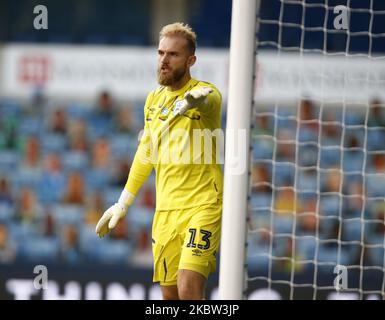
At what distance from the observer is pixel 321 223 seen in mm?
9609

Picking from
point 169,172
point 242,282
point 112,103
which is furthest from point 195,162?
point 112,103

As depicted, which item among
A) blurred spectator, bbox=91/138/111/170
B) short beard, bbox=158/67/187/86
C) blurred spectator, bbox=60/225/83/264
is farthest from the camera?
blurred spectator, bbox=91/138/111/170

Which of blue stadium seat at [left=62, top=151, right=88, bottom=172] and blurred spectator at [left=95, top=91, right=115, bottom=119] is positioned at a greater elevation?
blurred spectator at [left=95, top=91, right=115, bottom=119]

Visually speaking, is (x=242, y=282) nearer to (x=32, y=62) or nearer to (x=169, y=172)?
(x=169, y=172)

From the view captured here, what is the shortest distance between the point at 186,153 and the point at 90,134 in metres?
5.65

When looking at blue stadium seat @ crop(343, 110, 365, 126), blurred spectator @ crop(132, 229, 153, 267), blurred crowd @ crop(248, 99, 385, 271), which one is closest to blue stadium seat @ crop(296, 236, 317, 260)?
blurred crowd @ crop(248, 99, 385, 271)

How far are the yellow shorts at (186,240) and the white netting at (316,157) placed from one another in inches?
180

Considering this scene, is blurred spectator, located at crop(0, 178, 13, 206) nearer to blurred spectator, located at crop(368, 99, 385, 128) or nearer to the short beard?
blurred spectator, located at crop(368, 99, 385, 128)

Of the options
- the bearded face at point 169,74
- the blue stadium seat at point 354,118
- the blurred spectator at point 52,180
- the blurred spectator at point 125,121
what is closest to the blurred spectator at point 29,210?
the blurred spectator at point 52,180

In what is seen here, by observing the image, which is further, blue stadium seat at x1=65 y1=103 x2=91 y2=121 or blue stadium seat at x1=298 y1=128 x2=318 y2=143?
blue stadium seat at x1=65 y1=103 x2=91 y2=121

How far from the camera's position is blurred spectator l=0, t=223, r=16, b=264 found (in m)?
9.81

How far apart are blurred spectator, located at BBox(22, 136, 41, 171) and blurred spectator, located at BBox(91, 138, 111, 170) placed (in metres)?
0.61

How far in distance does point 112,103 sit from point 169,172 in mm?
5460

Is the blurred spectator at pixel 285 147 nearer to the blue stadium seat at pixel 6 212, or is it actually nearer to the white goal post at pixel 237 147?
the blue stadium seat at pixel 6 212
